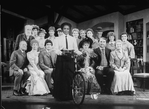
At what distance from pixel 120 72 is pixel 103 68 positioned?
353 mm

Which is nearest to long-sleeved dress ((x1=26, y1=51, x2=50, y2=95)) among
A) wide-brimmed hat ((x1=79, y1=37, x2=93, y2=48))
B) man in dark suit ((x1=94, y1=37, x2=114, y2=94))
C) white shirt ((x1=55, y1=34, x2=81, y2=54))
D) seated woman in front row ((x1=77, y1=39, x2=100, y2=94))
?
white shirt ((x1=55, y1=34, x2=81, y2=54))

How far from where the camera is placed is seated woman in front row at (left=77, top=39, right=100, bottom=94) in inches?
187

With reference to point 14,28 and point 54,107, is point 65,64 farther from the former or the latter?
point 14,28

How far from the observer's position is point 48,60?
16.1 ft

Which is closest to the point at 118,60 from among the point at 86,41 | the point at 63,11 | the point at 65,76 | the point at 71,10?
the point at 86,41

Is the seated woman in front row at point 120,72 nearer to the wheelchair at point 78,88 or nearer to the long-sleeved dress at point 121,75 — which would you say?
the long-sleeved dress at point 121,75

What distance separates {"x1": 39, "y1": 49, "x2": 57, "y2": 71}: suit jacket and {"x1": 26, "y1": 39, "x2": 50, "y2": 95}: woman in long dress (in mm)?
81

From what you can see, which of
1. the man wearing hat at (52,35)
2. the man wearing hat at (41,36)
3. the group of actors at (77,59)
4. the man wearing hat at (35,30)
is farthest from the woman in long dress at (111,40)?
the man wearing hat at (35,30)

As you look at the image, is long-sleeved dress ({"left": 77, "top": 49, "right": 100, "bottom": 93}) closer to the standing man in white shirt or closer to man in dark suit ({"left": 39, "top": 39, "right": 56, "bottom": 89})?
the standing man in white shirt

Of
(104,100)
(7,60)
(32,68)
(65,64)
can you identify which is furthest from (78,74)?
(7,60)

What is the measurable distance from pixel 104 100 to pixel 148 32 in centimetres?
155

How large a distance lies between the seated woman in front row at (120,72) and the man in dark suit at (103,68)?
88 millimetres

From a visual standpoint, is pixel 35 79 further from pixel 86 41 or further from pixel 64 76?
pixel 86 41

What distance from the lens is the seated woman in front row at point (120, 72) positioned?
4918 mm
